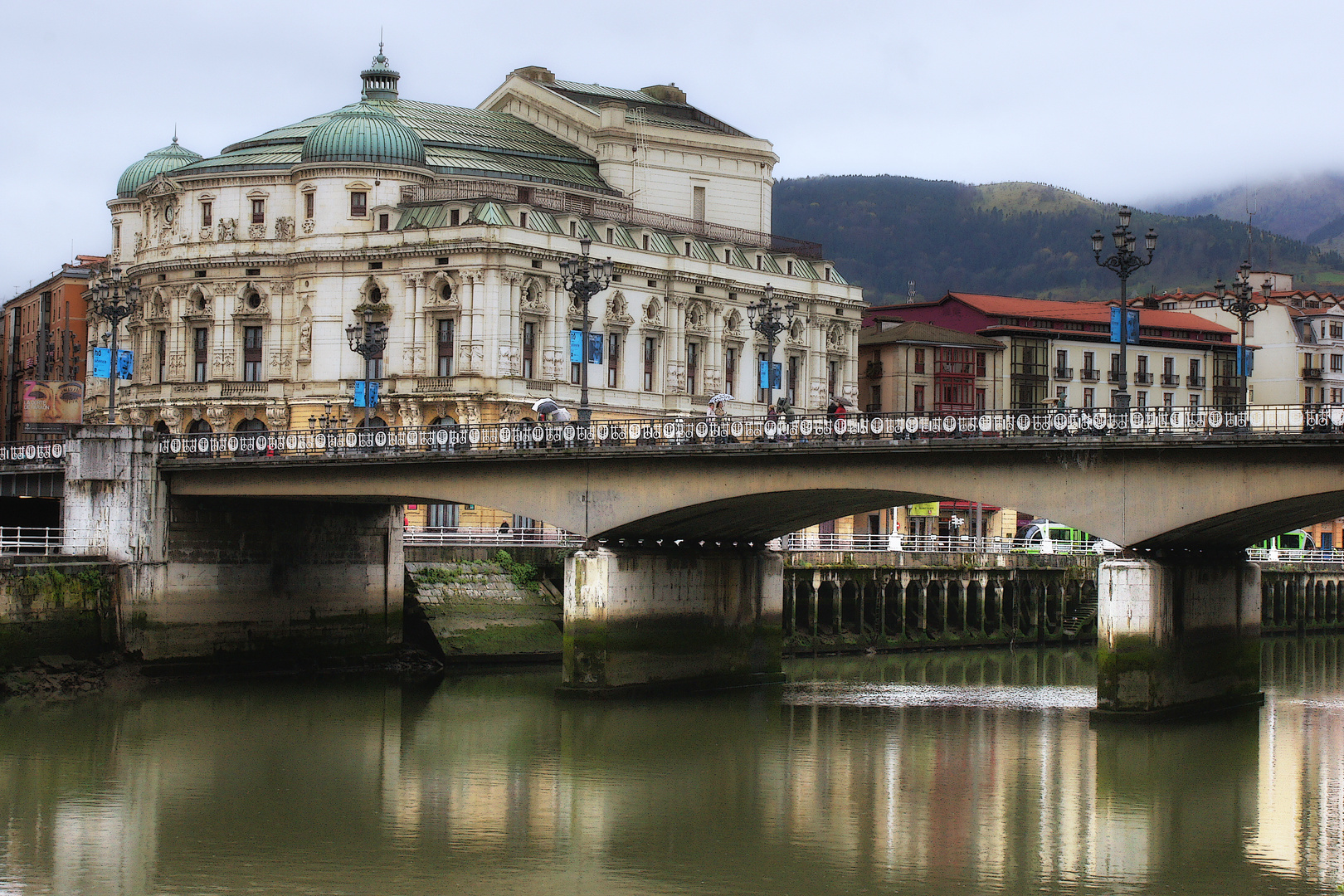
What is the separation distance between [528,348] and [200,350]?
20.5 m

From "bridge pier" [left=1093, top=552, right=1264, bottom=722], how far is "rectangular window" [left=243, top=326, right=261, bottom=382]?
67624 millimetres

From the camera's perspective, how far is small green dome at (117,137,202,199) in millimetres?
125250

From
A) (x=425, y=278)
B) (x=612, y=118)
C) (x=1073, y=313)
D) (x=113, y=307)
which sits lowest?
(x=113, y=307)

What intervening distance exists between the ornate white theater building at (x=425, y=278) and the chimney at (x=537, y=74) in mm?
10966

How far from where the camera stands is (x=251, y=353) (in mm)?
112938

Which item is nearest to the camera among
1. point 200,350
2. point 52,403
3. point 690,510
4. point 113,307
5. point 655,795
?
point 655,795

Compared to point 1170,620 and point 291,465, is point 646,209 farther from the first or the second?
point 1170,620

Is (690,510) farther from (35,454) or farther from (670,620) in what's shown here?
(35,454)

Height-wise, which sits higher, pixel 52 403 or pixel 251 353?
pixel 251 353

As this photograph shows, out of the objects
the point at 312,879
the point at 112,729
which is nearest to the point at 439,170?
the point at 112,729

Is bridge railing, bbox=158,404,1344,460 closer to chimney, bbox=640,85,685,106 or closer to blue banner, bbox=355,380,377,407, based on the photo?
blue banner, bbox=355,380,377,407

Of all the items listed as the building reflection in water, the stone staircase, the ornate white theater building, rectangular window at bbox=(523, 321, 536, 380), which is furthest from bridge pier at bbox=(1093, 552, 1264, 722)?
rectangular window at bbox=(523, 321, 536, 380)

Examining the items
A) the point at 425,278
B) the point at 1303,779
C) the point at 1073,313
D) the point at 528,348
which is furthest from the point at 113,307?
the point at 1073,313

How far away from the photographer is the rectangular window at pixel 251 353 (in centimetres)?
11294
